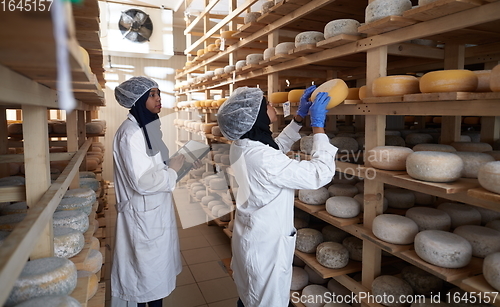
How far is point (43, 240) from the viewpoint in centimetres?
132

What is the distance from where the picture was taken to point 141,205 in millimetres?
2242

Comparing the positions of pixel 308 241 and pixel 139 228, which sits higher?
pixel 139 228

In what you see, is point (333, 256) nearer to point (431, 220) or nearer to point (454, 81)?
point (431, 220)

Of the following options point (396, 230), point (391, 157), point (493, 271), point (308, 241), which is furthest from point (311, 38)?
point (493, 271)

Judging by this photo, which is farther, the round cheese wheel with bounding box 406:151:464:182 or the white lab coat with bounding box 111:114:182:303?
the white lab coat with bounding box 111:114:182:303

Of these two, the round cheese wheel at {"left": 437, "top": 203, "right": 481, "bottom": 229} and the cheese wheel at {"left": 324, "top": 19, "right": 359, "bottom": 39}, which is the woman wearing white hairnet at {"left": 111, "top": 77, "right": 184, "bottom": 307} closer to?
the cheese wheel at {"left": 324, "top": 19, "right": 359, "bottom": 39}

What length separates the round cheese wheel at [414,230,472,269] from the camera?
157 centimetres

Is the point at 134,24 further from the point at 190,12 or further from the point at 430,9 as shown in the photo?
the point at 430,9

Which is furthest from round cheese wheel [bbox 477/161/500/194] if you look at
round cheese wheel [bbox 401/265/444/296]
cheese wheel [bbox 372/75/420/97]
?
round cheese wheel [bbox 401/265/444/296]

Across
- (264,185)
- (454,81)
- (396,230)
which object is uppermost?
(454,81)

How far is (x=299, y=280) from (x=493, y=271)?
1.52 meters

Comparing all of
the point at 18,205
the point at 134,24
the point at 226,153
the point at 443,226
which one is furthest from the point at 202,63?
the point at 443,226

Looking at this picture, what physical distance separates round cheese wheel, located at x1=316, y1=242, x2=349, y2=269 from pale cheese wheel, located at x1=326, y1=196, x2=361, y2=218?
10.6 inches

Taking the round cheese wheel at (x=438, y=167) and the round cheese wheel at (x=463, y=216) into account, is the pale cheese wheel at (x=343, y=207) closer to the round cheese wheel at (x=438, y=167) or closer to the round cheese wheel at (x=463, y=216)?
the round cheese wheel at (x=463, y=216)
